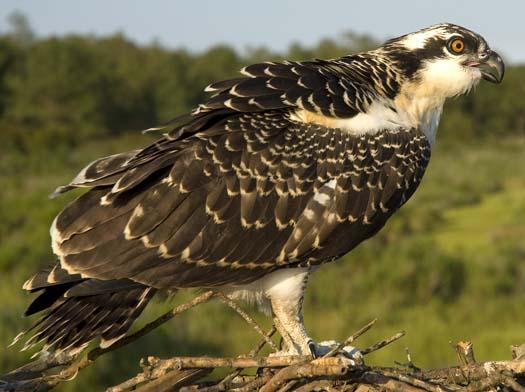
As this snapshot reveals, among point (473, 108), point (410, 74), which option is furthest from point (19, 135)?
point (410, 74)

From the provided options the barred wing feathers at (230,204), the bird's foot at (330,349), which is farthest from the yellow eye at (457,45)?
the bird's foot at (330,349)

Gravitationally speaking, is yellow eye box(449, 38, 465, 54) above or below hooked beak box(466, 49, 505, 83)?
above

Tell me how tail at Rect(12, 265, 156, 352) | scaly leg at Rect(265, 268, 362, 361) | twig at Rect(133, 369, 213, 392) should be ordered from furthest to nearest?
scaly leg at Rect(265, 268, 362, 361)
tail at Rect(12, 265, 156, 352)
twig at Rect(133, 369, 213, 392)

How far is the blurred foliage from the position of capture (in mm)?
13547

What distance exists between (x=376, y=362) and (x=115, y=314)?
27.9 feet

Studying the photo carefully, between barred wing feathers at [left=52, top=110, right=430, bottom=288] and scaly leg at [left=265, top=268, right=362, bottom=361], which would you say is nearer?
barred wing feathers at [left=52, top=110, right=430, bottom=288]

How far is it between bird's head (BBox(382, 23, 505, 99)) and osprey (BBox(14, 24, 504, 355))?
44 centimetres

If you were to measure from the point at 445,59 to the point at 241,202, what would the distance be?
6.54ft

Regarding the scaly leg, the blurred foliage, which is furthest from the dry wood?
the blurred foliage

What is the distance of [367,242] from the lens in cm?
1906

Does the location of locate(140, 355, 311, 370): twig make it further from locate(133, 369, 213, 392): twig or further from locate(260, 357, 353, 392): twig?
locate(133, 369, 213, 392): twig

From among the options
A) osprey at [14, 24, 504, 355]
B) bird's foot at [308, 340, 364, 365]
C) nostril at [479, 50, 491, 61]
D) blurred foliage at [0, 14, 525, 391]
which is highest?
nostril at [479, 50, 491, 61]

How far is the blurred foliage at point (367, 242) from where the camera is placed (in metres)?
13.5

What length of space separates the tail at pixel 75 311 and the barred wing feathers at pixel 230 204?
78 millimetres
